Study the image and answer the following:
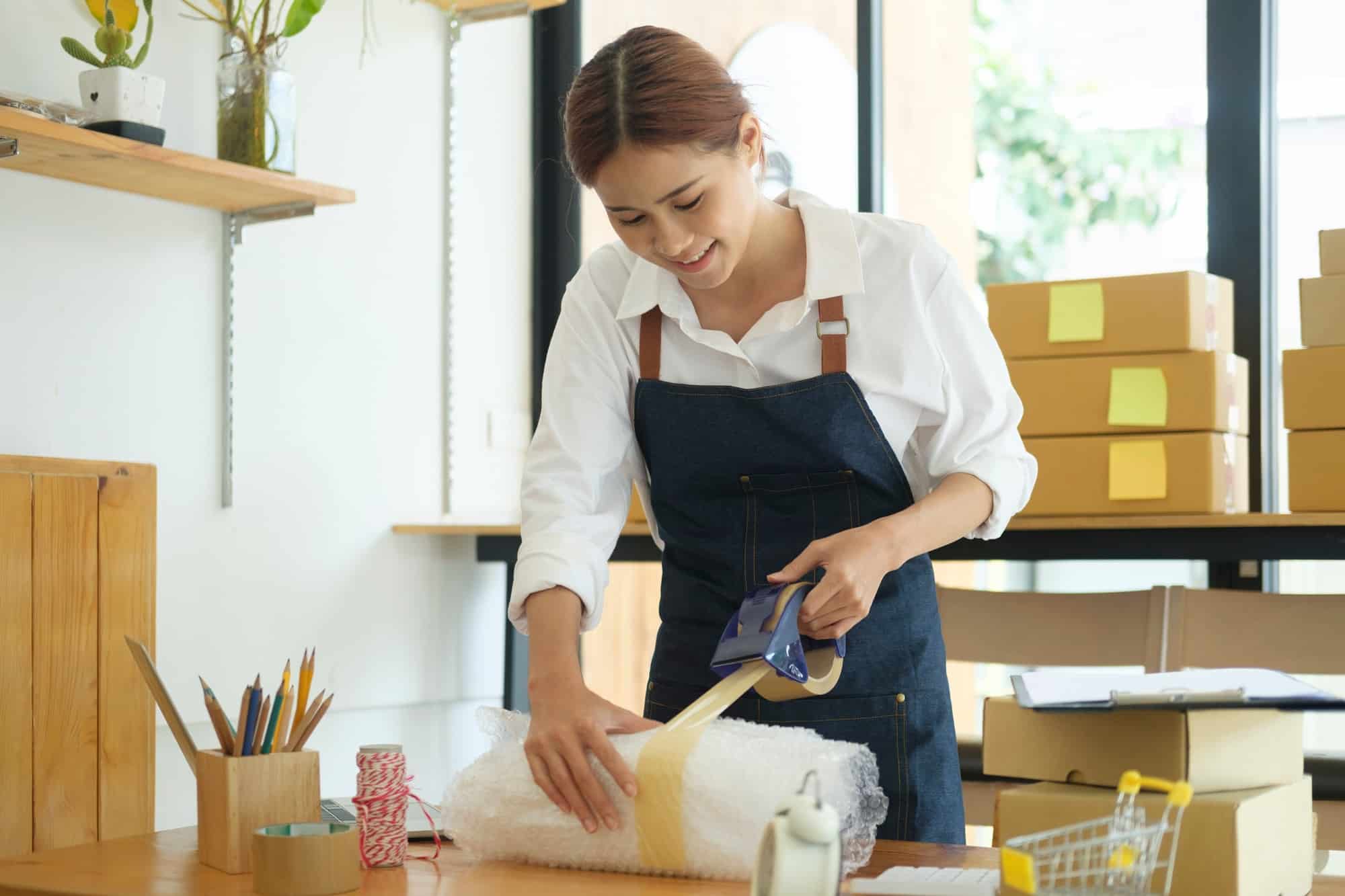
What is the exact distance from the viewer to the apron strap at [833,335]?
1.46 meters

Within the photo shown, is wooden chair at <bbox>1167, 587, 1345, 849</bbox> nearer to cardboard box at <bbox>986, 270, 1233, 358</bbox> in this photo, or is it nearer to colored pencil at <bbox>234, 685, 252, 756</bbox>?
cardboard box at <bbox>986, 270, 1233, 358</bbox>

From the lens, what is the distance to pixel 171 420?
8.00 feet

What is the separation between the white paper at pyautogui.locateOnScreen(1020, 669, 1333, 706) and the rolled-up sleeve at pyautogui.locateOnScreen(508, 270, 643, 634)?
17.7 inches

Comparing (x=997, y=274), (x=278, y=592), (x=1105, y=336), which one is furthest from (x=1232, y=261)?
(x=278, y=592)

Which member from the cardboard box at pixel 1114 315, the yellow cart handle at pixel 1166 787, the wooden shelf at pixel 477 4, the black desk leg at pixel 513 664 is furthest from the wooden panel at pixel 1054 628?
the yellow cart handle at pixel 1166 787

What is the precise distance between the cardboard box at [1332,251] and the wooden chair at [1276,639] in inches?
21.6

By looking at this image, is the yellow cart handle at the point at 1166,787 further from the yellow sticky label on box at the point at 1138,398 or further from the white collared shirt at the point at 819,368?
the yellow sticky label on box at the point at 1138,398

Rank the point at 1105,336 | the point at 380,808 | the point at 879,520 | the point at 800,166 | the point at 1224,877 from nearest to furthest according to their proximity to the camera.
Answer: the point at 1224,877 → the point at 380,808 → the point at 879,520 → the point at 1105,336 → the point at 800,166

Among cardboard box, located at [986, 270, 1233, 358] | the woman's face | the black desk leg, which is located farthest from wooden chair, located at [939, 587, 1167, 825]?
the woman's face

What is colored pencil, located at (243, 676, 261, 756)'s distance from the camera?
3.86 ft

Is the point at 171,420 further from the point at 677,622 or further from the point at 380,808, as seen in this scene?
the point at 380,808

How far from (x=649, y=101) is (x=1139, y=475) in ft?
4.68

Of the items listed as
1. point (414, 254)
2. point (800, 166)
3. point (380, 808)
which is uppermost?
point (800, 166)

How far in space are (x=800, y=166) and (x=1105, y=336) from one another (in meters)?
1.21
